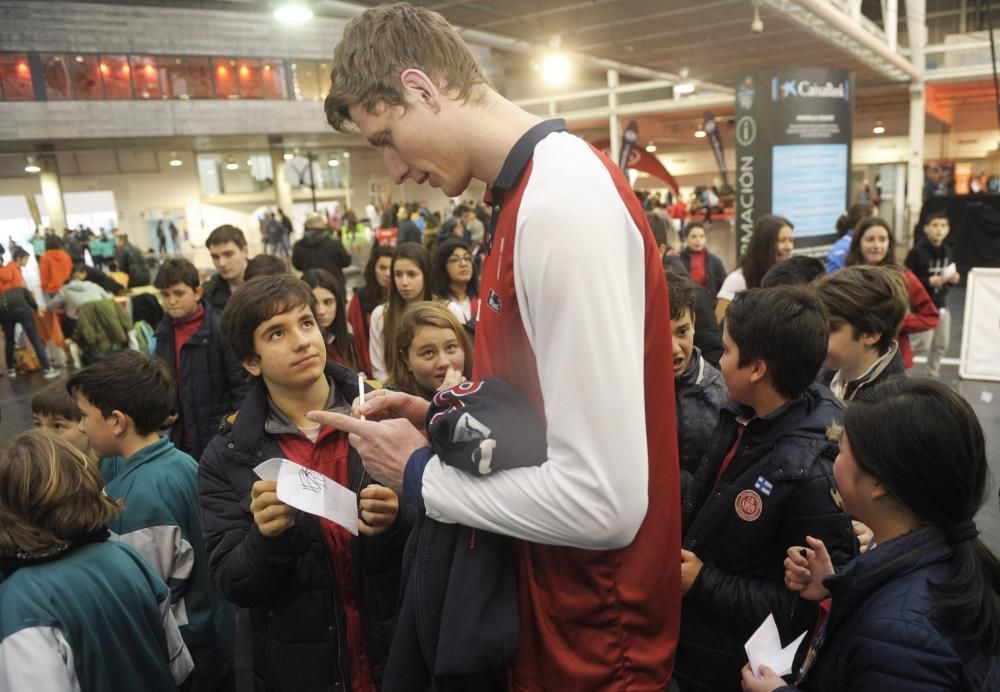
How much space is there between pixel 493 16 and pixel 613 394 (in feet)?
27.9

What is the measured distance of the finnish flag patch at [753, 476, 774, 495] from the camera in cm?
180

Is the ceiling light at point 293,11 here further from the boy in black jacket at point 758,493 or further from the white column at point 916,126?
the white column at point 916,126

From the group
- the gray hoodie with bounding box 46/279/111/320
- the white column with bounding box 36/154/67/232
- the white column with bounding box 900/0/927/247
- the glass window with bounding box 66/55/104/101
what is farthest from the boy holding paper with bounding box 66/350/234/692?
the glass window with bounding box 66/55/104/101

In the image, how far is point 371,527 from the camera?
1619 mm

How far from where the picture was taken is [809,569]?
1698mm

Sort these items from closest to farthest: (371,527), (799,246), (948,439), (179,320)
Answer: (948,439)
(371,527)
(179,320)
(799,246)

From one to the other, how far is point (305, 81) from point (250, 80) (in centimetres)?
228

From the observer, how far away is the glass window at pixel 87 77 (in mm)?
20941

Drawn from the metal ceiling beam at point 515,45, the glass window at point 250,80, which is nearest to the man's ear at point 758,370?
the metal ceiling beam at point 515,45

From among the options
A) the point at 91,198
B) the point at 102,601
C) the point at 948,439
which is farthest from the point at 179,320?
the point at 91,198

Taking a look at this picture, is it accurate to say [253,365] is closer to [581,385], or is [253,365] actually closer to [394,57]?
[394,57]

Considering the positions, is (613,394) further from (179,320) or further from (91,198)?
(91,198)

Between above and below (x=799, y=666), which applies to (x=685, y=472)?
above

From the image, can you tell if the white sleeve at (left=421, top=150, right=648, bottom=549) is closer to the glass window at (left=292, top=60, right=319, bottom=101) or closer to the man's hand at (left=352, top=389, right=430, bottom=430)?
the man's hand at (left=352, top=389, right=430, bottom=430)
